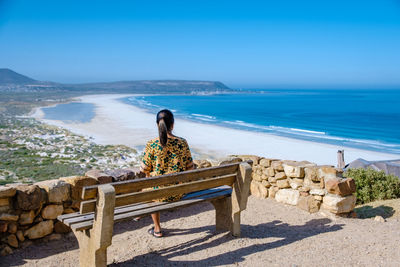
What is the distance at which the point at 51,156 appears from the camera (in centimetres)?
2027

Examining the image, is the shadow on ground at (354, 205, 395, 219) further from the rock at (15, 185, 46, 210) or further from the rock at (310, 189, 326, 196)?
the rock at (15, 185, 46, 210)

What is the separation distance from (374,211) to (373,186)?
1.40 metres

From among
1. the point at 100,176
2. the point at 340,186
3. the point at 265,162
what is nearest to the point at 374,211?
the point at 340,186

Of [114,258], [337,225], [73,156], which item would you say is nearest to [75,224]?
[114,258]

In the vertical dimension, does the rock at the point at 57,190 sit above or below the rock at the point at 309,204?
above

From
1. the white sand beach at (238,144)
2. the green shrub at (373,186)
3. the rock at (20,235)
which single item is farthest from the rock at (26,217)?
the white sand beach at (238,144)

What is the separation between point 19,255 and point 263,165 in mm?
3770

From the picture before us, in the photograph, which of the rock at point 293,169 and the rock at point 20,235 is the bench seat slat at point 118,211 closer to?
the rock at point 20,235

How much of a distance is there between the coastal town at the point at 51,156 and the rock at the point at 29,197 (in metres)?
11.2

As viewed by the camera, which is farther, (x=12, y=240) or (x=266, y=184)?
(x=266, y=184)

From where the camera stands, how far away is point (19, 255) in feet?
12.4

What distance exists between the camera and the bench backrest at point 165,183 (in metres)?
3.07

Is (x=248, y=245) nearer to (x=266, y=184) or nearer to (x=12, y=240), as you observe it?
(x=266, y=184)

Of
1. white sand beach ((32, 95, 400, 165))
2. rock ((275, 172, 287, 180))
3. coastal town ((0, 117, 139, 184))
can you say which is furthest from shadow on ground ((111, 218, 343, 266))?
white sand beach ((32, 95, 400, 165))
